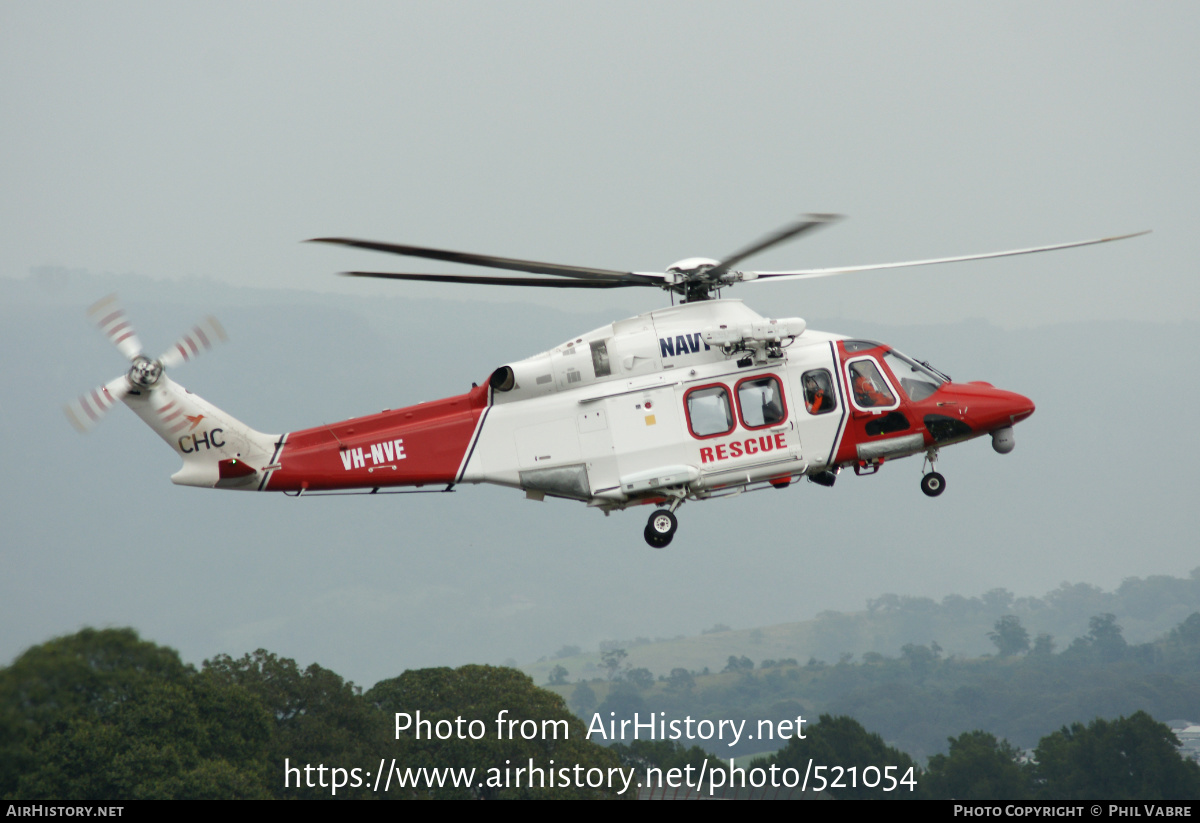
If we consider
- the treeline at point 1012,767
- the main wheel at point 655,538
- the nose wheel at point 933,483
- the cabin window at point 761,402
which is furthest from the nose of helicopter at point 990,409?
the treeline at point 1012,767

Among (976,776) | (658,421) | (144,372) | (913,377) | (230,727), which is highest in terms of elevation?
(144,372)

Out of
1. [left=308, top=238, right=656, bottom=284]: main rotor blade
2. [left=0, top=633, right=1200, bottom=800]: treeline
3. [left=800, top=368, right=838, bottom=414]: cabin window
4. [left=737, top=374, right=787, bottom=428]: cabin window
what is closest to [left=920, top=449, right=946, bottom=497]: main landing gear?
[left=800, top=368, right=838, bottom=414]: cabin window

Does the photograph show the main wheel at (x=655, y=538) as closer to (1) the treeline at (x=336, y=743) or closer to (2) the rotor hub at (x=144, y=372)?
(2) the rotor hub at (x=144, y=372)

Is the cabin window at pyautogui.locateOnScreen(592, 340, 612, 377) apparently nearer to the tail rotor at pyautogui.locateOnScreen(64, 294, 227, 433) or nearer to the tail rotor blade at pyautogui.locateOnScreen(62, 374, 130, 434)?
the tail rotor at pyautogui.locateOnScreen(64, 294, 227, 433)

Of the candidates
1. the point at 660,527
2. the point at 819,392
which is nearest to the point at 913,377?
the point at 819,392

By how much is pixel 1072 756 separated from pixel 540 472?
9841 centimetres

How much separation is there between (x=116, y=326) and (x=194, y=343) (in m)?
1.78

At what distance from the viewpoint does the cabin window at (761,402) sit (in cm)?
2219

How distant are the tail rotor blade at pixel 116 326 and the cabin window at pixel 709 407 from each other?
423 inches

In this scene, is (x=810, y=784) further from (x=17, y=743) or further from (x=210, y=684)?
(x=17, y=743)

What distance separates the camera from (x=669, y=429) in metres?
22.2

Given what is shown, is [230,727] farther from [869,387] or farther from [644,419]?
[869,387]

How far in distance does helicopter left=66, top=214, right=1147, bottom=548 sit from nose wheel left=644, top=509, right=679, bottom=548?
0.03 meters

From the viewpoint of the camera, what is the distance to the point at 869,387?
74.3 ft
